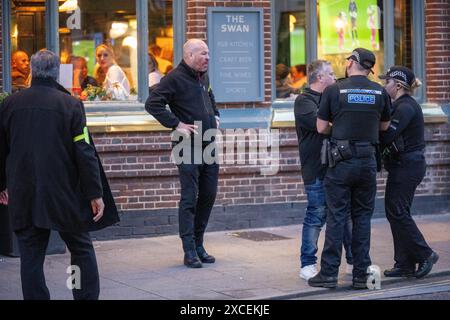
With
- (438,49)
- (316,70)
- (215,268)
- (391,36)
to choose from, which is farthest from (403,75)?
(438,49)

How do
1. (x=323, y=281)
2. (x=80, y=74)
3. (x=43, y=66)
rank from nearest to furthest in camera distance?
(x=43, y=66)
(x=323, y=281)
(x=80, y=74)

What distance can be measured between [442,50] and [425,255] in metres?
4.49

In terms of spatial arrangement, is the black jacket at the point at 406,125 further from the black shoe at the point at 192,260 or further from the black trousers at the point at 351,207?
the black shoe at the point at 192,260

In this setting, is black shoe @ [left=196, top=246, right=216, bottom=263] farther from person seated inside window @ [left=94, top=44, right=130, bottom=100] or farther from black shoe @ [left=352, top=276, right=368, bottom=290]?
person seated inside window @ [left=94, top=44, right=130, bottom=100]

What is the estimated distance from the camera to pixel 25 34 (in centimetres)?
1106

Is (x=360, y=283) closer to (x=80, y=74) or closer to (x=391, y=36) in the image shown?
(x=80, y=74)

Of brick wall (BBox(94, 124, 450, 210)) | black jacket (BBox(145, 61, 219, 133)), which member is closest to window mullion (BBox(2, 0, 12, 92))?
brick wall (BBox(94, 124, 450, 210))

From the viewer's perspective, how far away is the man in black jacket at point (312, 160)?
28.4ft

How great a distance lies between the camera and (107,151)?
35.9ft

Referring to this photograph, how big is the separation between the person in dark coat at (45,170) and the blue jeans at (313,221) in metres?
2.34

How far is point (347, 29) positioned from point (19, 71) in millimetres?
4154

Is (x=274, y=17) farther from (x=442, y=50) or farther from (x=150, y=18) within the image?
(x=442, y=50)

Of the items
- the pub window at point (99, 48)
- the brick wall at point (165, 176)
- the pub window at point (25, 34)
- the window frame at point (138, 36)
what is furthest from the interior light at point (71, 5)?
the brick wall at point (165, 176)
